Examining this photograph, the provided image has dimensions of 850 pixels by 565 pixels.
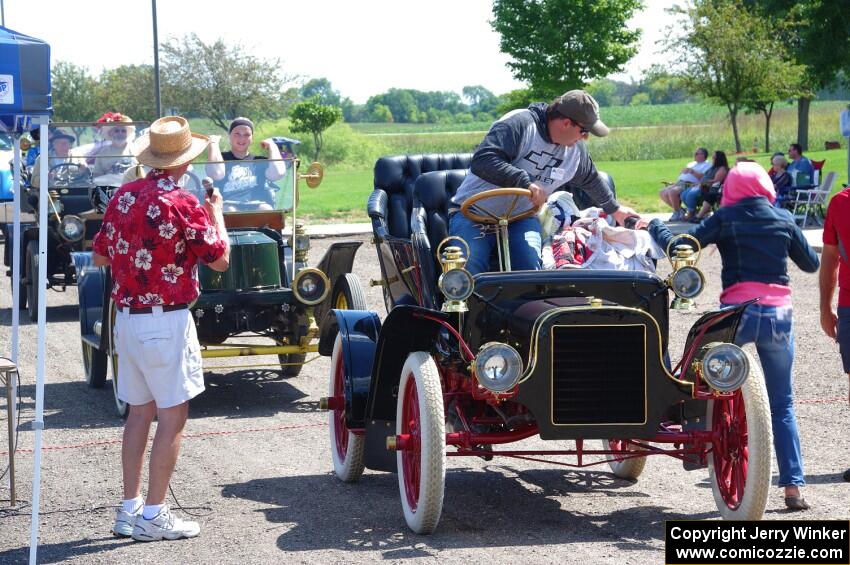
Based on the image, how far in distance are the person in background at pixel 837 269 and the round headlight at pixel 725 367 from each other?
104 cm

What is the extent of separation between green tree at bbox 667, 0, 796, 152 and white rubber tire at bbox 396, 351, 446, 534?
3805 centimetres

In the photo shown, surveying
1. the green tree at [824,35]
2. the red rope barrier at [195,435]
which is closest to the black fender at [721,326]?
the red rope barrier at [195,435]

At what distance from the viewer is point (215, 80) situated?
159 feet

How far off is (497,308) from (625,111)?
82045mm

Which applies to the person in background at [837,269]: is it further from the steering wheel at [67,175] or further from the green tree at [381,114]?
the green tree at [381,114]

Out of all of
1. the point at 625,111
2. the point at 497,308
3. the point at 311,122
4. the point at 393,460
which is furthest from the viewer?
the point at 625,111

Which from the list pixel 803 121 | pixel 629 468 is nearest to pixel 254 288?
pixel 629 468

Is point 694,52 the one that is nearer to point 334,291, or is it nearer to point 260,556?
point 334,291

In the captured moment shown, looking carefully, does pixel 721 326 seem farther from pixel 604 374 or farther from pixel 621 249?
pixel 621 249

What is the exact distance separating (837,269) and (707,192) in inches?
691

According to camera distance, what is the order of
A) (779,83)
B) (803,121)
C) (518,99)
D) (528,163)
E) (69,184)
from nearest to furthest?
(528,163) → (69,184) → (779,83) → (803,121) → (518,99)

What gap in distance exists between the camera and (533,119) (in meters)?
6.98

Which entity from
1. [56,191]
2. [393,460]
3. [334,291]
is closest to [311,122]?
[56,191]

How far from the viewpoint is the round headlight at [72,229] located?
42.6ft
